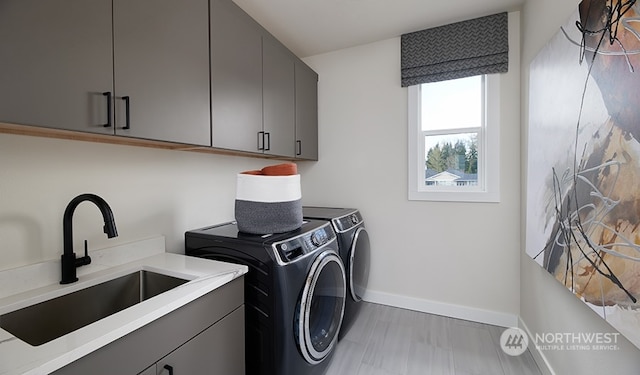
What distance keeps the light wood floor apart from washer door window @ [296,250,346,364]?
30cm

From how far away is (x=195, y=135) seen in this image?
50.1 inches

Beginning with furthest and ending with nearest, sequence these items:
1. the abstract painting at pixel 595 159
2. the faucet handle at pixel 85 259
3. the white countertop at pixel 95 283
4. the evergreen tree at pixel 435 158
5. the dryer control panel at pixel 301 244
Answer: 1. the evergreen tree at pixel 435 158
2. the dryer control panel at pixel 301 244
3. the faucet handle at pixel 85 259
4. the abstract painting at pixel 595 159
5. the white countertop at pixel 95 283

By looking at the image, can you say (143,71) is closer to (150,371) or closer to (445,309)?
(150,371)

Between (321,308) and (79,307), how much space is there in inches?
45.3

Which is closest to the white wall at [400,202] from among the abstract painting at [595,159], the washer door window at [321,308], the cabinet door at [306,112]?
the cabinet door at [306,112]

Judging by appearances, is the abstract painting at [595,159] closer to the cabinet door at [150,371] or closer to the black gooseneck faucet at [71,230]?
the cabinet door at [150,371]

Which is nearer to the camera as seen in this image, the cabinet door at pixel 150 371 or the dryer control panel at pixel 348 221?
the cabinet door at pixel 150 371

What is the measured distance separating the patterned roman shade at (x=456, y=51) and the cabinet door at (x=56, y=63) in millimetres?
2120

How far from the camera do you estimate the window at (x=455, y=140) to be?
2.08 metres

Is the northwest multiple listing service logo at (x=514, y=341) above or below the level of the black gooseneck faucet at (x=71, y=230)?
below

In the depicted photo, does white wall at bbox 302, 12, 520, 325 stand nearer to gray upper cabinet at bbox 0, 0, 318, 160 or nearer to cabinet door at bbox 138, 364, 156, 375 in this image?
gray upper cabinet at bbox 0, 0, 318, 160

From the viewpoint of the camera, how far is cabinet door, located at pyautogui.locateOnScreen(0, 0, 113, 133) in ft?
2.31

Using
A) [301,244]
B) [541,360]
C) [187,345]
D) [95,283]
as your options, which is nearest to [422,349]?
[541,360]

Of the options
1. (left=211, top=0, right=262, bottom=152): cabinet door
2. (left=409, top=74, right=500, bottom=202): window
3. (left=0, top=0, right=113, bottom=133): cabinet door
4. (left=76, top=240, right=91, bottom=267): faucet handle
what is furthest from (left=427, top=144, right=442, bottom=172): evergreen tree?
(left=76, top=240, right=91, bottom=267): faucet handle
